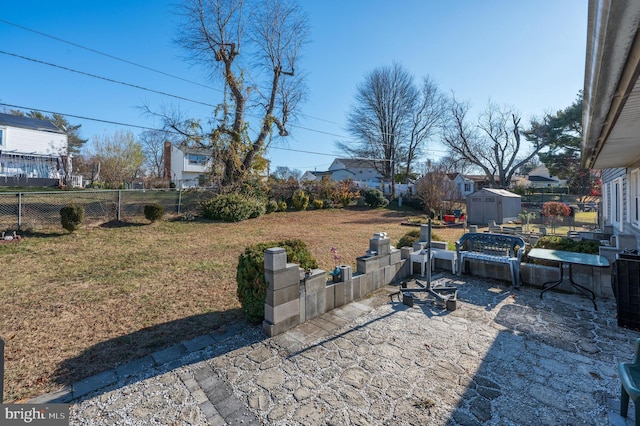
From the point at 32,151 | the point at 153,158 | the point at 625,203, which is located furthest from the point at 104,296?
the point at 153,158

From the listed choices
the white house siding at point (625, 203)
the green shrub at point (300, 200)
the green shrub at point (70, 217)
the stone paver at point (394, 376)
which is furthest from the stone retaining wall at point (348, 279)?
the green shrub at point (300, 200)

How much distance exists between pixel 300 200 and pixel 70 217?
12262mm

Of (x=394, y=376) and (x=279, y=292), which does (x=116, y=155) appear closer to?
(x=279, y=292)

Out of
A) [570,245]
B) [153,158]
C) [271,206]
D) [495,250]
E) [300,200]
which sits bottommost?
[495,250]

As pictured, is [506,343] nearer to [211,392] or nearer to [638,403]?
[638,403]

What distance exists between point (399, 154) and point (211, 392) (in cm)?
3171

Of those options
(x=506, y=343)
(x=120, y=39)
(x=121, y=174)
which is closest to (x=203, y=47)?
(x=120, y=39)

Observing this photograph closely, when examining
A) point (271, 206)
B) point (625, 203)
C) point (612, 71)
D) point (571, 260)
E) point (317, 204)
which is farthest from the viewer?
point (317, 204)

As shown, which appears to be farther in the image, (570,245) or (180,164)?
(180,164)

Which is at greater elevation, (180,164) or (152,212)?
(180,164)

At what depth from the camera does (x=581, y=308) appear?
4.16 m

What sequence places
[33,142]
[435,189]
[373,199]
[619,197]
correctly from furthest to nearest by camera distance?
[373,199], [33,142], [435,189], [619,197]

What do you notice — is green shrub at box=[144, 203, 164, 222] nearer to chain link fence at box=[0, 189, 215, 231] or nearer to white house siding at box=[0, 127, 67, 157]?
chain link fence at box=[0, 189, 215, 231]

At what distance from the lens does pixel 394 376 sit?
8.59 ft
